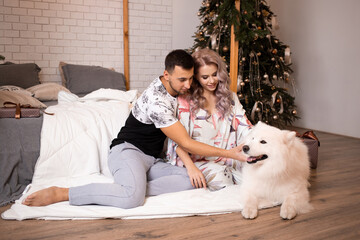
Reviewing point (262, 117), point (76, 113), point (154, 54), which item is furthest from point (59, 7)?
point (262, 117)

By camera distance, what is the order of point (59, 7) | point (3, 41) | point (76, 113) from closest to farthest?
point (76, 113) < point (3, 41) < point (59, 7)

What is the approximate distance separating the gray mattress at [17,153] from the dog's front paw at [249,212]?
1449mm

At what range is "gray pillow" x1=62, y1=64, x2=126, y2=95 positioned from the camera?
4.22 meters

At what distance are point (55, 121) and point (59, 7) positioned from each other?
2997 mm

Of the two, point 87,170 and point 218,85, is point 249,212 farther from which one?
point 87,170

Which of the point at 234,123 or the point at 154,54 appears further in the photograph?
the point at 154,54

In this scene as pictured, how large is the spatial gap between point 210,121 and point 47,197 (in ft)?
3.82

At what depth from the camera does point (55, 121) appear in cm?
227

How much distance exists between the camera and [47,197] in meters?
1.73

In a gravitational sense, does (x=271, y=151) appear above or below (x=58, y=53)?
Result: below

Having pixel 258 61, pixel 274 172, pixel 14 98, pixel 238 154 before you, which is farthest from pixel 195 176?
pixel 258 61

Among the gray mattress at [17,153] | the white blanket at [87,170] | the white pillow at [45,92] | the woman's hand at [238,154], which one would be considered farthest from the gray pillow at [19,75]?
the woman's hand at [238,154]

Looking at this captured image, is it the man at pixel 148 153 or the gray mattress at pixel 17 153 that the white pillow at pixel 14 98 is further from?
the man at pixel 148 153

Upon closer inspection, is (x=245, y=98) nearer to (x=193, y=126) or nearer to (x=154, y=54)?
(x=193, y=126)
